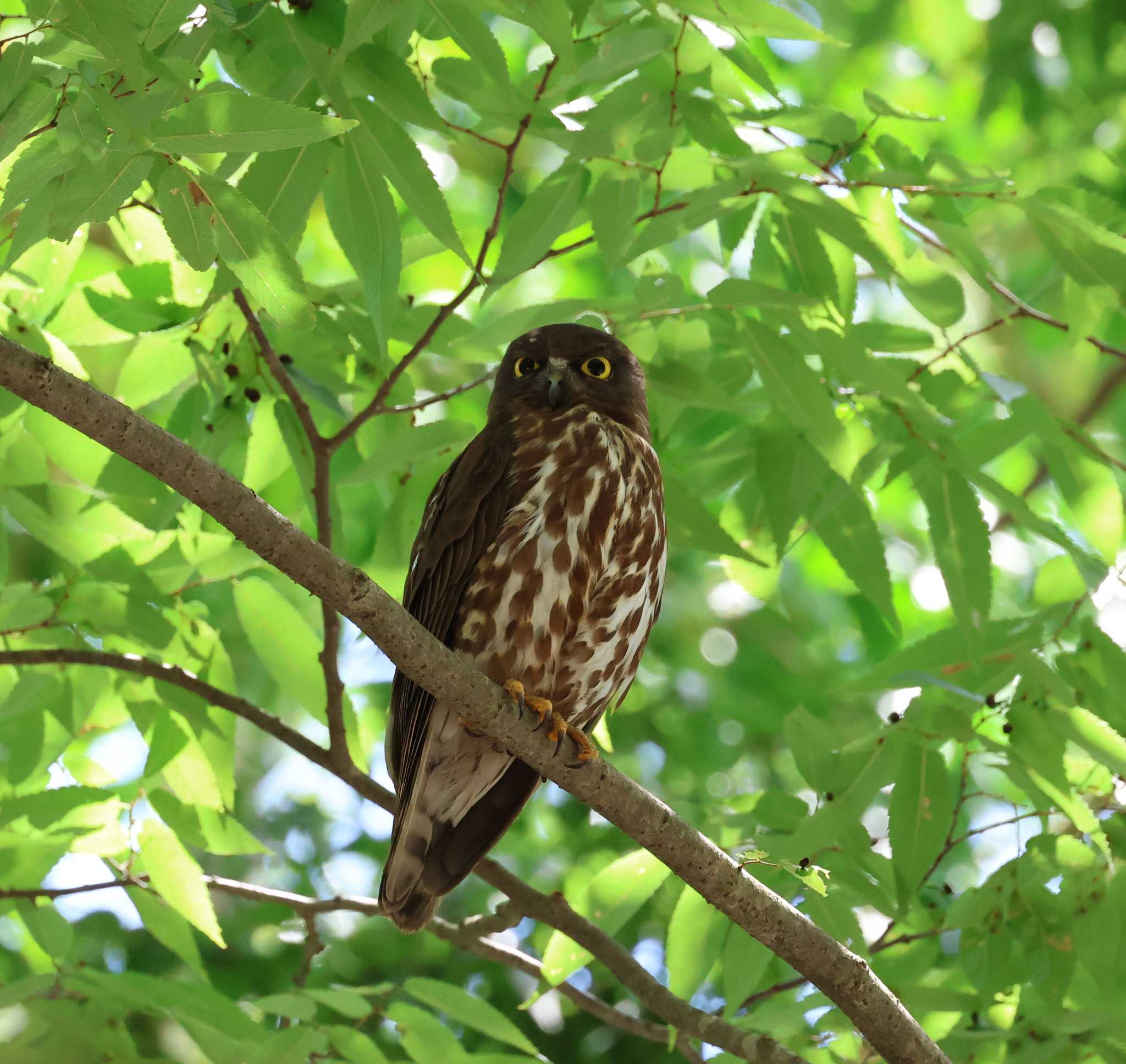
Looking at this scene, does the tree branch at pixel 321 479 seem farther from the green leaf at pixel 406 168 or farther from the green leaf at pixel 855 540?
the green leaf at pixel 855 540

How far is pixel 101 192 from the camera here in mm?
2143

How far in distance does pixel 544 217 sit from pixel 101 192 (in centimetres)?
146

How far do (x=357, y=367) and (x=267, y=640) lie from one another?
0.96m

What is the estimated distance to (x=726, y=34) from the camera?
354 centimetres

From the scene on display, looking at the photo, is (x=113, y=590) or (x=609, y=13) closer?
(x=113, y=590)

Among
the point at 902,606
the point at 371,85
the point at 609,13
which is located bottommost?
the point at 371,85

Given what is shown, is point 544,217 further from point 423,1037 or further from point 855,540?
point 423,1037

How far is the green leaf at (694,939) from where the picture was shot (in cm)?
367

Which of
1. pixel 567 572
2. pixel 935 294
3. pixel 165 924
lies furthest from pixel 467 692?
pixel 935 294

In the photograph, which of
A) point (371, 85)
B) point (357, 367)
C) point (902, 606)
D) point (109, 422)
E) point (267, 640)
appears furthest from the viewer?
point (902, 606)

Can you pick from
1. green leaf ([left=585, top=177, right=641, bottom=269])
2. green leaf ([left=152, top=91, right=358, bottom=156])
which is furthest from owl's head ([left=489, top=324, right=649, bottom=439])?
green leaf ([left=152, top=91, right=358, bottom=156])

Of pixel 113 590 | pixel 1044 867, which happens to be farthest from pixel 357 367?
pixel 1044 867

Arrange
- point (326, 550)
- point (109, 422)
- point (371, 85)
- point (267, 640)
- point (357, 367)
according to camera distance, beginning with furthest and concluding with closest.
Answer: point (357, 367), point (267, 640), point (371, 85), point (326, 550), point (109, 422)

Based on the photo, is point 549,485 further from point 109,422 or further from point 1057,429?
point 109,422
